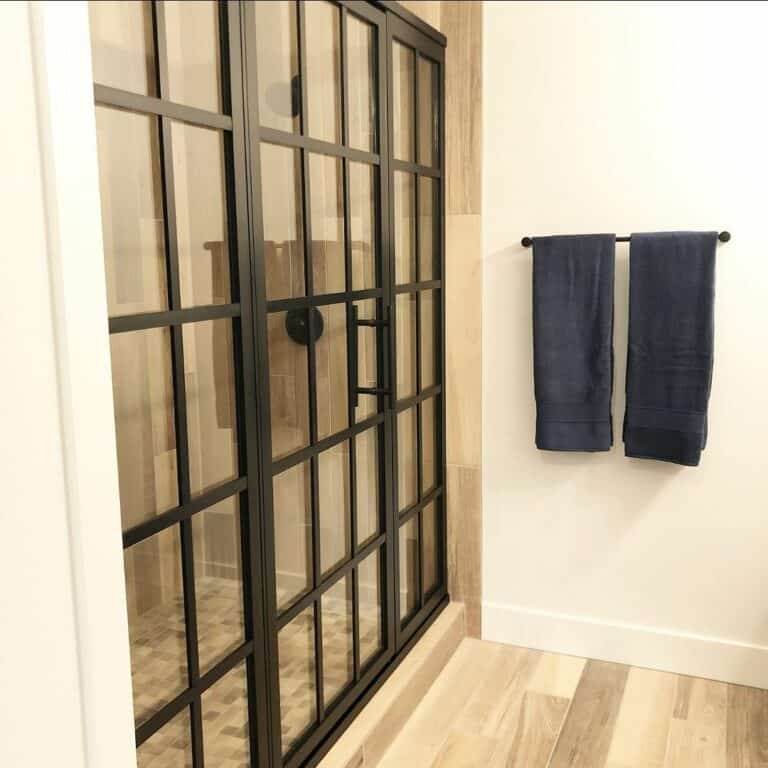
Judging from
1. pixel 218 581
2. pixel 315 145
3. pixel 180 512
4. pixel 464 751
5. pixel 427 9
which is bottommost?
pixel 464 751

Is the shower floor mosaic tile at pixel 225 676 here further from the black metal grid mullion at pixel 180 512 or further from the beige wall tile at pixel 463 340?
the beige wall tile at pixel 463 340

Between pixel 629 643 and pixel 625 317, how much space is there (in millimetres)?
982

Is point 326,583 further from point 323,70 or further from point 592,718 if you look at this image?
point 323,70

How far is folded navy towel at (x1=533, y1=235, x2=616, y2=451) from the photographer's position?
2.43m

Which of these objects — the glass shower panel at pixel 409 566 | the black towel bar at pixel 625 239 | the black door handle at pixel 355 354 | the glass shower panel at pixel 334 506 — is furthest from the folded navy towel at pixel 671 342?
the glass shower panel at pixel 334 506

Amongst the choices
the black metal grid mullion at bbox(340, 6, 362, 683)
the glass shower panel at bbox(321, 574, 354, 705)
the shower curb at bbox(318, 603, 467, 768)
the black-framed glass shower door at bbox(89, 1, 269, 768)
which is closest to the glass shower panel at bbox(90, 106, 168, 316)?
the black-framed glass shower door at bbox(89, 1, 269, 768)

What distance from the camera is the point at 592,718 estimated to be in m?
2.32

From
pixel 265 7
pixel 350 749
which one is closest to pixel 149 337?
pixel 265 7

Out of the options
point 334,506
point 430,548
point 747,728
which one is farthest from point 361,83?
point 747,728

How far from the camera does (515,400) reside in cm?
266

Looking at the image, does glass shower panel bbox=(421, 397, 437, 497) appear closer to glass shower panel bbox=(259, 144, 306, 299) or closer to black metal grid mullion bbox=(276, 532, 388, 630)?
black metal grid mullion bbox=(276, 532, 388, 630)

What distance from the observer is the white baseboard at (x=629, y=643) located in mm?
2488

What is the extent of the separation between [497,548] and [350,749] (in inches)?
36.5

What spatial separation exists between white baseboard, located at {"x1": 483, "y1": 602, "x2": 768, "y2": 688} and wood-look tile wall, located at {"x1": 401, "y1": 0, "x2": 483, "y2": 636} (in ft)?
0.38
